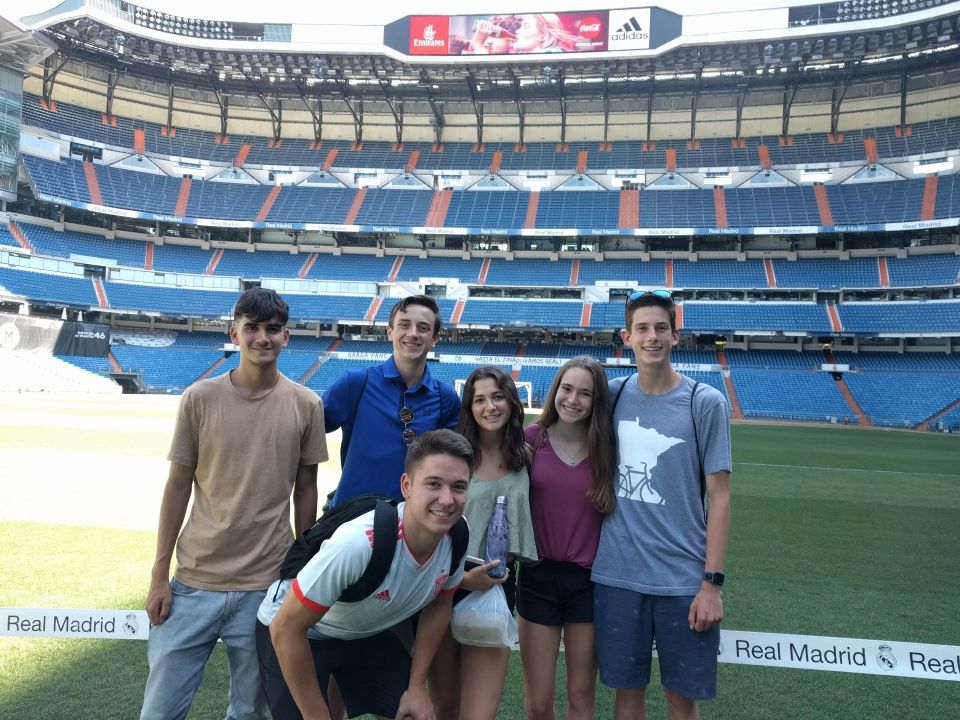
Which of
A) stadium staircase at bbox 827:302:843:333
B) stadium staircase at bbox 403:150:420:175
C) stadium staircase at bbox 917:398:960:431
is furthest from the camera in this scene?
stadium staircase at bbox 403:150:420:175

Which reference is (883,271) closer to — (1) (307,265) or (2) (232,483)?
(1) (307,265)

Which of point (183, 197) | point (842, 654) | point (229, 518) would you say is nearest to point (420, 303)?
point (229, 518)

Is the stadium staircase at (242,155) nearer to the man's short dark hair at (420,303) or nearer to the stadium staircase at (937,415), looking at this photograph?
the stadium staircase at (937,415)

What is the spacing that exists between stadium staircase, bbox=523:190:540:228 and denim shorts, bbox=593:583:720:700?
4675cm

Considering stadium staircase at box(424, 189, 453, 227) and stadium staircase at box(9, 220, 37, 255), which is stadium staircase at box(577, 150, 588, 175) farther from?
stadium staircase at box(9, 220, 37, 255)

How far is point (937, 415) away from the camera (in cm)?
3297

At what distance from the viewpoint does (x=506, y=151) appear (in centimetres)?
5278

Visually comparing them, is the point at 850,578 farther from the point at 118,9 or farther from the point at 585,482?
the point at 118,9

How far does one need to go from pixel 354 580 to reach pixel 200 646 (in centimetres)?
112

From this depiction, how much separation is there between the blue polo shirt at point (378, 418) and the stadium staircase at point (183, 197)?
5190 centimetres

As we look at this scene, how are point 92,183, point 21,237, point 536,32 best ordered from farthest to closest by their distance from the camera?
point 92,183 → point 536,32 → point 21,237

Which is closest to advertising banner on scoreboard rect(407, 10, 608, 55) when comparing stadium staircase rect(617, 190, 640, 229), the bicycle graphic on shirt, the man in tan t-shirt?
stadium staircase rect(617, 190, 640, 229)

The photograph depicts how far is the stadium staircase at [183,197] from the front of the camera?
4944 centimetres

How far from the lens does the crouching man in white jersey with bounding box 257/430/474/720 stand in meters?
2.53
